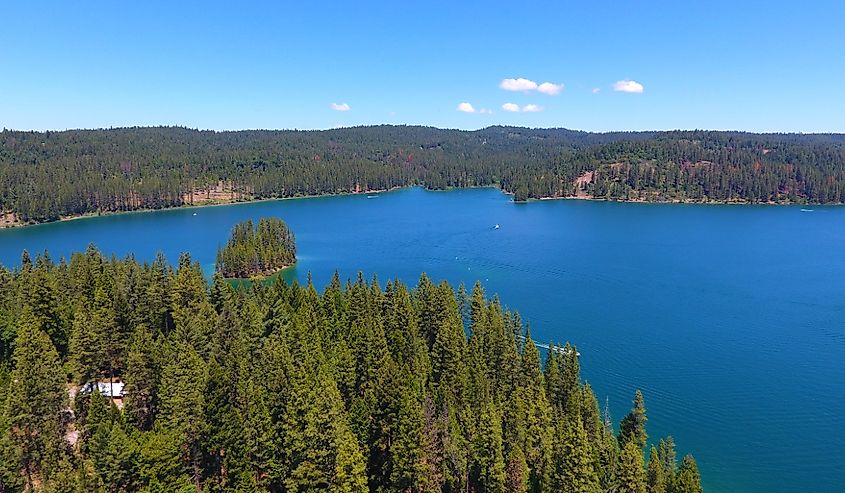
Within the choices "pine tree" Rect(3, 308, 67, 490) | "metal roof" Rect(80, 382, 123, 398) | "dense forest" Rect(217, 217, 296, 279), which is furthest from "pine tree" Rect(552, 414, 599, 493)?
→ "dense forest" Rect(217, 217, 296, 279)

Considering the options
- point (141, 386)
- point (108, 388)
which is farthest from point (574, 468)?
point (108, 388)

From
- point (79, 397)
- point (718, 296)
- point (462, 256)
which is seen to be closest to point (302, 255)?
point (462, 256)

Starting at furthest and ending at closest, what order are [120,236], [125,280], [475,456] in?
[120,236] < [125,280] < [475,456]

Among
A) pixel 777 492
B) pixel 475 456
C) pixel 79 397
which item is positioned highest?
pixel 79 397

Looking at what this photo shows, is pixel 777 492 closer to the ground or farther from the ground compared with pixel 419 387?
closer to the ground

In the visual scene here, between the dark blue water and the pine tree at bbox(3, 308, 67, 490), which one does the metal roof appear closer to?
the pine tree at bbox(3, 308, 67, 490)

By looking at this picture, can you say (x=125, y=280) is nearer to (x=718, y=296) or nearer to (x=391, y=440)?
(x=391, y=440)

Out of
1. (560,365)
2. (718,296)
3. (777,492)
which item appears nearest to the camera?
(777,492)
